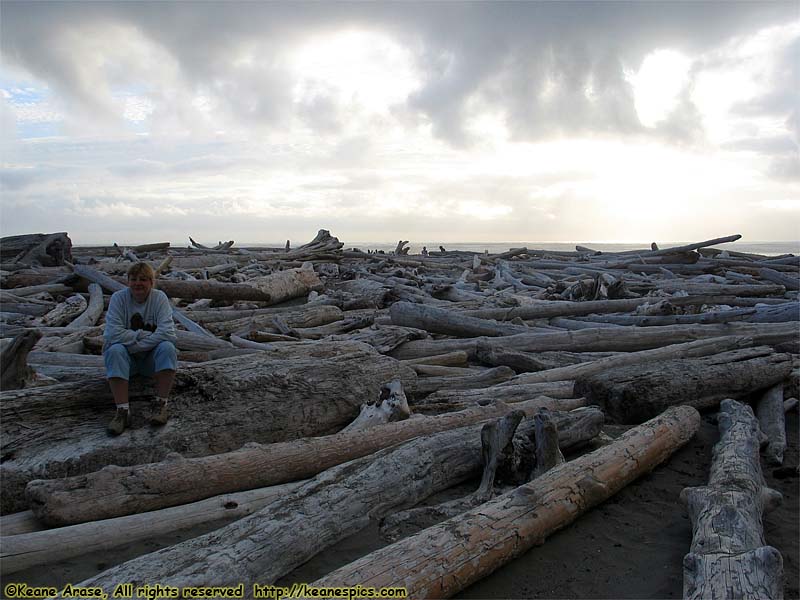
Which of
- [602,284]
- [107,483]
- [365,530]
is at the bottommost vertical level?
[365,530]

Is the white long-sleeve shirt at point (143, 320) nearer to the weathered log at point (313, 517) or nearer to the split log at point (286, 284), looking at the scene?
the weathered log at point (313, 517)

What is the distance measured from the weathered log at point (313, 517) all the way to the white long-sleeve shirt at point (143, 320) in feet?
5.67

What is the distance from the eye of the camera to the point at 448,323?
8570 millimetres

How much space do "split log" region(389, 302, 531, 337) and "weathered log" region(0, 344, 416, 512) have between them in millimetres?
2930

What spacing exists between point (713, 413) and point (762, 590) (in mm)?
3431

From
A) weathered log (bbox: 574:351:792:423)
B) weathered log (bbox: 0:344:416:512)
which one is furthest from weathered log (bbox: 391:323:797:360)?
weathered log (bbox: 0:344:416:512)

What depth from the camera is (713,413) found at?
562cm

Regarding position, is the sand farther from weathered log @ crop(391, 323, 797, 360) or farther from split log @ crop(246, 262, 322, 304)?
split log @ crop(246, 262, 322, 304)

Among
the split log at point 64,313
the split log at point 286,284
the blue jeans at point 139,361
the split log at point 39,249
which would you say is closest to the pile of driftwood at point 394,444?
the blue jeans at point 139,361

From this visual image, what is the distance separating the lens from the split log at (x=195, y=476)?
334 cm

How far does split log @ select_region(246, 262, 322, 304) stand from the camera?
12.1 m

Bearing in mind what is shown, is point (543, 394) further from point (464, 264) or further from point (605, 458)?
point (464, 264)

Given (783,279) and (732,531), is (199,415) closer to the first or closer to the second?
(732,531)

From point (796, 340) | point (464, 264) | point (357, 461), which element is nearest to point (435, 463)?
point (357, 461)
